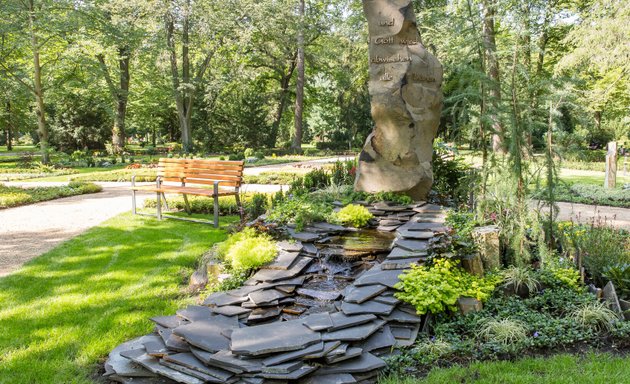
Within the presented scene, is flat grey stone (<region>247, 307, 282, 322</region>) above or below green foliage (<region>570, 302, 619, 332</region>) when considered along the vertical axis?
above

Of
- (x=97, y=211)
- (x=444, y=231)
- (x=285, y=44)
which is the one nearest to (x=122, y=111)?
(x=285, y=44)

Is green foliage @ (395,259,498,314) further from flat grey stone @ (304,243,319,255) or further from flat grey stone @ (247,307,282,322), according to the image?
flat grey stone @ (304,243,319,255)

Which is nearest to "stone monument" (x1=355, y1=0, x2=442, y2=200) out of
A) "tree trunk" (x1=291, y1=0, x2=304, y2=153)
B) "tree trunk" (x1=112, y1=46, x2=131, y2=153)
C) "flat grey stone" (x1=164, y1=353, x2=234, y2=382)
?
"flat grey stone" (x1=164, y1=353, x2=234, y2=382)

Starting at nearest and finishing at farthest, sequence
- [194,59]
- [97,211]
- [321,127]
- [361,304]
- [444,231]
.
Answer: [361,304], [444,231], [97,211], [194,59], [321,127]

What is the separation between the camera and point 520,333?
138 inches

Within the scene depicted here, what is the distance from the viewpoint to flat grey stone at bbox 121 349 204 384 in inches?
112

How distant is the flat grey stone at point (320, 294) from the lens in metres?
4.07

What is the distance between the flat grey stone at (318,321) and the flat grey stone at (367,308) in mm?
168

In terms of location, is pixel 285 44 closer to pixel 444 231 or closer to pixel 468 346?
pixel 444 231

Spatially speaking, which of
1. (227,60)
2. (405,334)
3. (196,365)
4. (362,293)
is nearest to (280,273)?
(362,293)

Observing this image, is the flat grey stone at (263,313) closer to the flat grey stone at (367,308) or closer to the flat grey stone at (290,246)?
the flat grey stone at (367,308)

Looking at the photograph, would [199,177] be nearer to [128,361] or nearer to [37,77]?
[128,361]

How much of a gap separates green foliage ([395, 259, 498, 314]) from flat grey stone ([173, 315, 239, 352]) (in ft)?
4.66

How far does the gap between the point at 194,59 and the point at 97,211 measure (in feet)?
77.8
